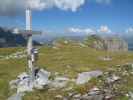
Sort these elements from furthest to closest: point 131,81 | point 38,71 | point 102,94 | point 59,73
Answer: point 59,73 → point 38,71 → point 131,81 → point 102,94

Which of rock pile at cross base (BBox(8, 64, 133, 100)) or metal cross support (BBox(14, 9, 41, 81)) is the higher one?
metal cross support (BBox(14, 9, 41, 81))

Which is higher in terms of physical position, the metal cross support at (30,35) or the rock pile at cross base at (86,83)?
the metal cross support at (30,35)

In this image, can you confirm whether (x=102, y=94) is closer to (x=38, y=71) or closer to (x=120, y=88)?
(x=120, y=88)

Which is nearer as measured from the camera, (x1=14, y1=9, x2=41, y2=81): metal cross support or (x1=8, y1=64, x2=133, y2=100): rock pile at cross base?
(x1=8, y1=64, x2=133, y2=100): rock pile at cross base

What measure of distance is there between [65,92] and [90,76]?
4.36 m

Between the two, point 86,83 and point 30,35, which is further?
point 30,35

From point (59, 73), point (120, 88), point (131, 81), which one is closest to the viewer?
point (120, 88)

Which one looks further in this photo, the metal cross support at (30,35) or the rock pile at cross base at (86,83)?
the metal cross support at (30,35)

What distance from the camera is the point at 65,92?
3262cm

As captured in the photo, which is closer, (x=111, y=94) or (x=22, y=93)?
(x=111, y=94)

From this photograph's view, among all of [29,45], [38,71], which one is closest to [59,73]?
[38,71]

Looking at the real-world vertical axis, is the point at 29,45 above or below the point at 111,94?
above

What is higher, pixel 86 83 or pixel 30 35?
pixel 30 35

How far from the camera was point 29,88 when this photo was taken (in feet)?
113
